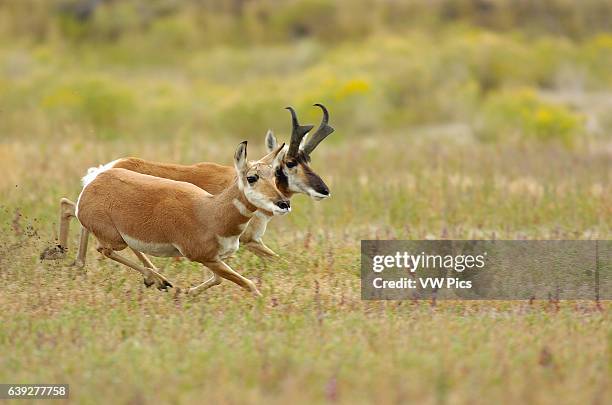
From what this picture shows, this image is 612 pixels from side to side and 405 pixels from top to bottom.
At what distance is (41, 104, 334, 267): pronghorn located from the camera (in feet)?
34.4

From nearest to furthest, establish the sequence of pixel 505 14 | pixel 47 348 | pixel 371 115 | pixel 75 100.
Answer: pixel 47 348 < pixel 75 100 < pixel 371 115 < pixel 505 14

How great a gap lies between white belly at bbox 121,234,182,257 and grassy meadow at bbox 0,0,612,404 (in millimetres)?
383

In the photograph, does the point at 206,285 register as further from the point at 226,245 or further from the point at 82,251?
the point at 82,251

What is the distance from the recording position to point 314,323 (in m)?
8.71

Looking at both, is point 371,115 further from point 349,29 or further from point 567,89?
point 349,29

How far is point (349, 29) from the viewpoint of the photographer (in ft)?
139

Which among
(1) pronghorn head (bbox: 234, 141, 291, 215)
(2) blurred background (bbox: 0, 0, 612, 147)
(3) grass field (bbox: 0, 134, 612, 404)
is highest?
(2) blurred background (bbox: 0, 0, 612, 147)

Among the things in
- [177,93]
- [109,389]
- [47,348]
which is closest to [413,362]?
[109,389]

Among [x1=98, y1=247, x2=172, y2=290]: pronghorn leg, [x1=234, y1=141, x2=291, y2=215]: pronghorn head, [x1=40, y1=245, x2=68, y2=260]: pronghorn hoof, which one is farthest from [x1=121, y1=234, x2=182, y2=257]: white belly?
[x1=40, y1=245, x2=68, y2=260]: pronghorn hoof

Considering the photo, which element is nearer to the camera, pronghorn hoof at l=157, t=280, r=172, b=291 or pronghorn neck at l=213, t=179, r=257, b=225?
Answer: pronghorn neck at l=213, t=179, r=257, b=225

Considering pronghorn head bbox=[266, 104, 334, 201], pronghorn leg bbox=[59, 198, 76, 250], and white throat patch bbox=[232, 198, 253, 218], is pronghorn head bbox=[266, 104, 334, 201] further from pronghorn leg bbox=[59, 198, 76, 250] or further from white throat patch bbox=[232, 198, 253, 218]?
pronghorn leg bbox=[59, 198, 76, 250]

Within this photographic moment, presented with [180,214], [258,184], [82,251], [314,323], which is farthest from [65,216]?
[314,323]

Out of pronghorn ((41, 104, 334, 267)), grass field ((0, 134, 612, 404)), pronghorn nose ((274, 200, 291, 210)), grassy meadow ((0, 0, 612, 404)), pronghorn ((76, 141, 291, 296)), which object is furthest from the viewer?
pronghorn ((41, 104, 334, 267))

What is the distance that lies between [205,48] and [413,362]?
35.4 metres
